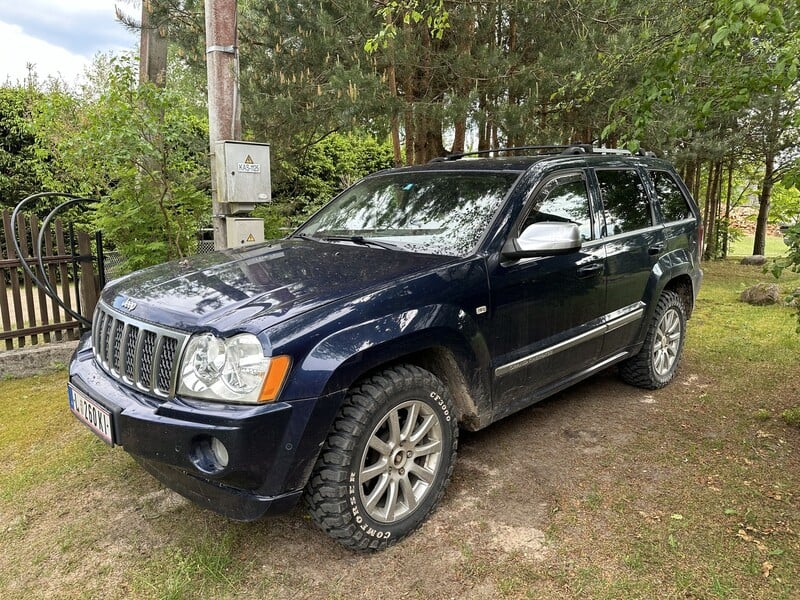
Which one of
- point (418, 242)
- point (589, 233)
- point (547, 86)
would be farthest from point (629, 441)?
point (547, 86)

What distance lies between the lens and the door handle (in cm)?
352

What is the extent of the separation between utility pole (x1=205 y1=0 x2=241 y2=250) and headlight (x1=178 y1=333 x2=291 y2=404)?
276cm

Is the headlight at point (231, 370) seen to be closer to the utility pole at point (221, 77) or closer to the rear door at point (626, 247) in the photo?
the rear door at point (626, 247)

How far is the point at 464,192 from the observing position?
11.3 feet

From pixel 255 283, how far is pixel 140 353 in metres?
0.58

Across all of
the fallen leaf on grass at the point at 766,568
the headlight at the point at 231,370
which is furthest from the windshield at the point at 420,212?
the fallen leaf on grass at the point at 766,568

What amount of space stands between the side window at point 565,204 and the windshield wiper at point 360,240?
2.53 ft

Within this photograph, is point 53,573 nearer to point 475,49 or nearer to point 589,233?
point 589,233

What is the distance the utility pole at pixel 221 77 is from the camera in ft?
15.2

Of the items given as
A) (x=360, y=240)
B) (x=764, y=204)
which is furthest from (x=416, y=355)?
(x=764, y=204)

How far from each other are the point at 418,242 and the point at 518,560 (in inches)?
64.7

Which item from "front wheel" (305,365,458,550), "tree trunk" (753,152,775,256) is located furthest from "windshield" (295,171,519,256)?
"tree trunk" (753,152,775,256)

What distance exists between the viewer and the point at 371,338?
7.90 ft

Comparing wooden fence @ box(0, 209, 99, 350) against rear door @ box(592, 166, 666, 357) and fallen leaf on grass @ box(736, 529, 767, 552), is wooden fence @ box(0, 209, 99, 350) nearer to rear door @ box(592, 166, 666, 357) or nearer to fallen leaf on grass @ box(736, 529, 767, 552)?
rear door @ box(592, 166, 666, 357)
